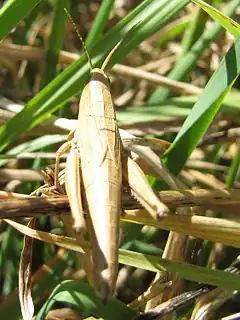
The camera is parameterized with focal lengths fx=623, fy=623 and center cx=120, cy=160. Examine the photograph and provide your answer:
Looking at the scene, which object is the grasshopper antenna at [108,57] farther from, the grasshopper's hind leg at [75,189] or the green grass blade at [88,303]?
the green grass blade at [88,303]

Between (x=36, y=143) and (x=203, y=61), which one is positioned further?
(x=203, y=61)

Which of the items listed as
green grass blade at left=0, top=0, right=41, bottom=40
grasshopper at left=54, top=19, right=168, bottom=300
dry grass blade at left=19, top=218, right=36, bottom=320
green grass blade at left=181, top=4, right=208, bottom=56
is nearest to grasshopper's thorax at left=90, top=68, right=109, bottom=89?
grasshopper at left=54, top=19, right=168, bottom=300

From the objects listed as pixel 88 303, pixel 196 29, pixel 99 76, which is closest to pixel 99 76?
pixel 99 76

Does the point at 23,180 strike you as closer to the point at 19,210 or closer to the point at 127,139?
the point at 127,139

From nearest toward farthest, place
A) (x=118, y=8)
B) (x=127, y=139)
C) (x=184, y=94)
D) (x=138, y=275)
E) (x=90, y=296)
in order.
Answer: (x=90, y=296), (x=127, y=139), (x=138, y=275), (x=184, y=94), (x=118, y=8)

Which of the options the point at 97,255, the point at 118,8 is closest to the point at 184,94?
the point at 118,8

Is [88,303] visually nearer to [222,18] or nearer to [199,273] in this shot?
[199,273]
